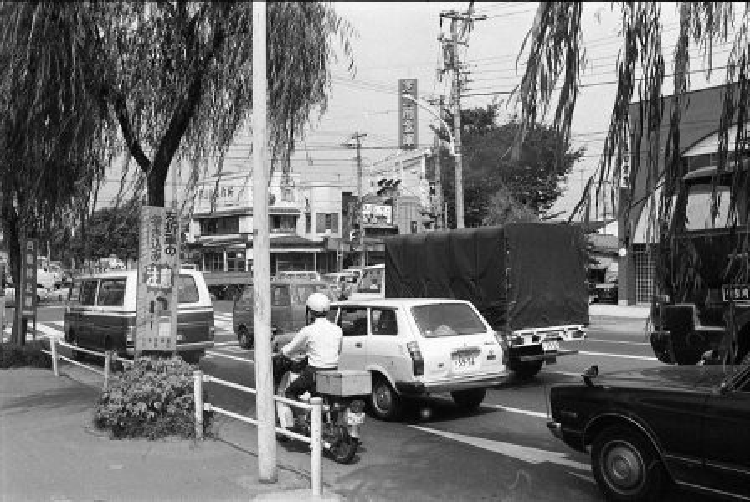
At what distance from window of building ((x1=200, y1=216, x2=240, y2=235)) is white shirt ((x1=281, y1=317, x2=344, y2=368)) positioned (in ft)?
209

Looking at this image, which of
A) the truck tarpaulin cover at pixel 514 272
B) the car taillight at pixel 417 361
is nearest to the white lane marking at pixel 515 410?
the car taillight at pixel 417 361

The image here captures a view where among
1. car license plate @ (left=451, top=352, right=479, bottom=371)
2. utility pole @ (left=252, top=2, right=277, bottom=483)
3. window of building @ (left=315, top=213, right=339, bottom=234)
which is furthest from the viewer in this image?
window of building @ (left=315, top=213, right=339, bottom=234)

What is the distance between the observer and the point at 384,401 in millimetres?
9766

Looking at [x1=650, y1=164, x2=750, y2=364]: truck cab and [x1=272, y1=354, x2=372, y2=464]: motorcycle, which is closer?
[x1=650, y1=164, x2=750, y2=364]: truck cab

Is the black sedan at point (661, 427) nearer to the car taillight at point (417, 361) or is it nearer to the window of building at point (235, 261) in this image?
the car taillight at point (417, 361)

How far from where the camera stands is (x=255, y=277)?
6.29 m

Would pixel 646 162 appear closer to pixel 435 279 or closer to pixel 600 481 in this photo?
pixel 600 481

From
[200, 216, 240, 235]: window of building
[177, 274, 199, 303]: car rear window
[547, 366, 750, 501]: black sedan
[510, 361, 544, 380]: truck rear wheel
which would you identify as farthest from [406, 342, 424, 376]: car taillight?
[200, 216, 240, 235]: window of building

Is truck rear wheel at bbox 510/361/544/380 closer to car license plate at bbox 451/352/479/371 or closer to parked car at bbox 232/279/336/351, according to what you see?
car license plate at bbox 451/352/479/371

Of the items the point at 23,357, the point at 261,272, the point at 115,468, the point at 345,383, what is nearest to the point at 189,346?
the point at 23,357

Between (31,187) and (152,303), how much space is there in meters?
2.04

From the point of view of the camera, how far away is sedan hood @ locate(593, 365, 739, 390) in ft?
18.7

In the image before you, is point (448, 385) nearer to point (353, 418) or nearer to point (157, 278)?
point (353, 418)

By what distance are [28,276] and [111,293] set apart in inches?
84.0
